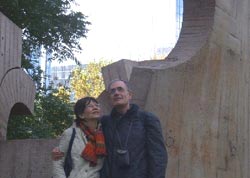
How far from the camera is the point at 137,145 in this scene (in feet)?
10.3

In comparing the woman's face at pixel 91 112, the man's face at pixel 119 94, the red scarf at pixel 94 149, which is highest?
the man's face at pixel 119 94

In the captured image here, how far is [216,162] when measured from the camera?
423cm

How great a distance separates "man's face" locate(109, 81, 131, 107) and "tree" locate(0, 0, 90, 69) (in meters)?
9.35

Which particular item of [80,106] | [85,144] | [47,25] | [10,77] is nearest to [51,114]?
A: [47,25]

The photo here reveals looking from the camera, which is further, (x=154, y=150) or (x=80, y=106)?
(x=80, y=106)

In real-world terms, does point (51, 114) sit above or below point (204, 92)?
below

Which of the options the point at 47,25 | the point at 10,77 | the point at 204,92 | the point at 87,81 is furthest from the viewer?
the point at 87,81

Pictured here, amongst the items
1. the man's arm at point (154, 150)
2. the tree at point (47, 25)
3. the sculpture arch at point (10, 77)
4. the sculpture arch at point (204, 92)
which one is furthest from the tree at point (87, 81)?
the man's arm at point (154, 150)

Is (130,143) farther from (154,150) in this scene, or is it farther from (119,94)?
(119,94)

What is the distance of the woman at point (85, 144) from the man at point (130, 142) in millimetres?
53

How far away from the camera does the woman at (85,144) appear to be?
3.22 m

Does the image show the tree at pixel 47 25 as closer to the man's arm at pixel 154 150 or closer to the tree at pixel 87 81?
the man's arm at pixel 154 150

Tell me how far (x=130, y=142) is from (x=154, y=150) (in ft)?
0.47

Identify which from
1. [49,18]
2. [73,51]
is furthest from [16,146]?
[73,51]
